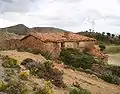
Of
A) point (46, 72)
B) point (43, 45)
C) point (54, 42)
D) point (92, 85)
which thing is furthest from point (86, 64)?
point (46, 72)

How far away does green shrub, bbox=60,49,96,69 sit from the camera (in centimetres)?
4158

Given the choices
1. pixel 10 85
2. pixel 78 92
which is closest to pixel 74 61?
pixel 78 92

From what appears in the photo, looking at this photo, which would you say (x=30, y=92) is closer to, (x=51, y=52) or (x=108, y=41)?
(x=51, y=52)

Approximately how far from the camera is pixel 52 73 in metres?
27.7

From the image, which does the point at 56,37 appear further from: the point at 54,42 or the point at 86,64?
the point at 86,64

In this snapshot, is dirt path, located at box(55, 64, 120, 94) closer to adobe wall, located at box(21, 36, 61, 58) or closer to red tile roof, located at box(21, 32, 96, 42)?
adobe wall, located at box(21, 36, 61, 58)

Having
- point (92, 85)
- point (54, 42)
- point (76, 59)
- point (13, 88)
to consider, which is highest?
point (13, 88)

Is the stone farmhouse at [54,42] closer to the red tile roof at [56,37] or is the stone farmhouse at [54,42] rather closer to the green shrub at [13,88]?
the red tile roof at [56,37]

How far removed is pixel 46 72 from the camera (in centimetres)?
2775

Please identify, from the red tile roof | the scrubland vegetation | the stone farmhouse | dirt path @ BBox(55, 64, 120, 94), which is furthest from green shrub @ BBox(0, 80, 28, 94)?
the red tile roof

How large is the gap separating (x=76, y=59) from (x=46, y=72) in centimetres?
1533

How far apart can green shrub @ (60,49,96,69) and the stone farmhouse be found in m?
0.99

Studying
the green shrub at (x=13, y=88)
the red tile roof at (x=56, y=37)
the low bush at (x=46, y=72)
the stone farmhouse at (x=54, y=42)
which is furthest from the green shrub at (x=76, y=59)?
the green shrub at (x=13, y=88)

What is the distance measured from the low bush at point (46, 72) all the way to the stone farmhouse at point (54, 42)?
1538 centimetres
